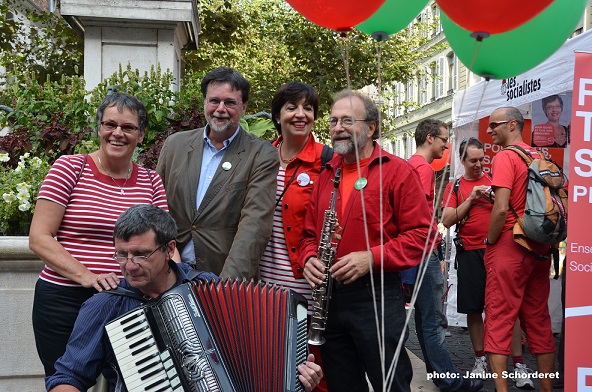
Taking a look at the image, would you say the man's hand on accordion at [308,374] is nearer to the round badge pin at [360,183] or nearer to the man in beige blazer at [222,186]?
the man in beige blazer at [222,186]

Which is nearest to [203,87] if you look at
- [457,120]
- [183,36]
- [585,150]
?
[585,150]

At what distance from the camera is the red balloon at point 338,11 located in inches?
125

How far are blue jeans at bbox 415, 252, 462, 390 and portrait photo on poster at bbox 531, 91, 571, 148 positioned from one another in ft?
7.16

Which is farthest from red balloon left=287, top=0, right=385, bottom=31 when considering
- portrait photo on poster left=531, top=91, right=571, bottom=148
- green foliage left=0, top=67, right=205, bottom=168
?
portrait photo on poster left=531, top=91, right=571, bottom=148

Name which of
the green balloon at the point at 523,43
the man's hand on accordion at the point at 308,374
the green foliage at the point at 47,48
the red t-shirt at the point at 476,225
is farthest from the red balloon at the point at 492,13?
the green foliage at the point at 47,48

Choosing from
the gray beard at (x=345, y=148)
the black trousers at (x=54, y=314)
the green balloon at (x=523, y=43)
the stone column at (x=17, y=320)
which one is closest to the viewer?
the green balloon at (x=523, y=43)

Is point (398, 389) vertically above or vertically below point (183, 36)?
below

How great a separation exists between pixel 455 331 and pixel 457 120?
2757mm

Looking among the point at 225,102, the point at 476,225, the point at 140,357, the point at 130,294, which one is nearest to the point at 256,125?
the point at 476,225

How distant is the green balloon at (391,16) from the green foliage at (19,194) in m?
2.68

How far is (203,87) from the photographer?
3.96 m

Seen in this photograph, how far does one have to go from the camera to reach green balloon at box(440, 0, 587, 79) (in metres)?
3.33

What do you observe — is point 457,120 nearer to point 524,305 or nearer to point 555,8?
point 524,305

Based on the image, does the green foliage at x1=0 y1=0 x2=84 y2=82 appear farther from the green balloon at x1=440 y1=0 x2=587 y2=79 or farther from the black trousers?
the green balloon at x1=440 y1=0 x2=587 y2=79
